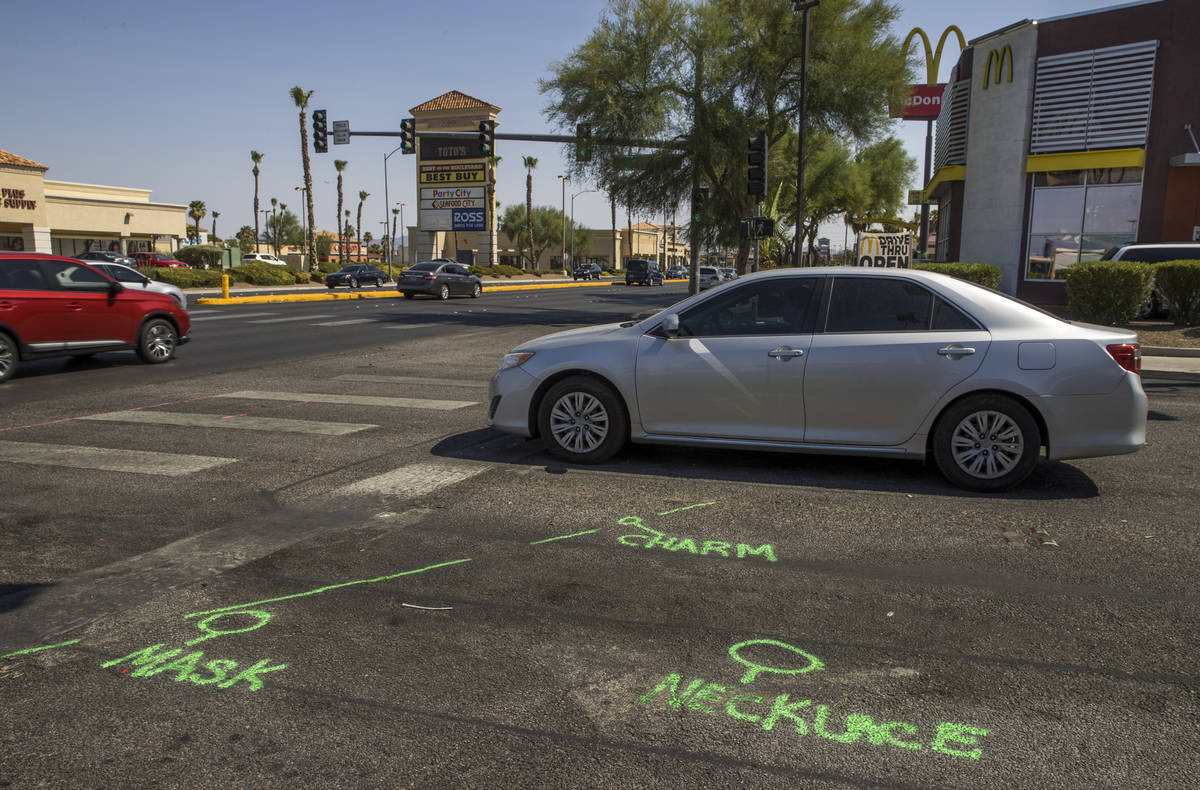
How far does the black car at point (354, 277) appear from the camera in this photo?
144 ft

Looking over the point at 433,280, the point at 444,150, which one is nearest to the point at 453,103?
the point at 444,150

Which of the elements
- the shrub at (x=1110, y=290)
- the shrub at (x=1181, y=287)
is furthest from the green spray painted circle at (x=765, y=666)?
the shrub at (x=1181, y=287)

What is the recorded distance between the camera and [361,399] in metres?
10.3

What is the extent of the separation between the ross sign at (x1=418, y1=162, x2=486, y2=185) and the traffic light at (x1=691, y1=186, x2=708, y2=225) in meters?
39.7

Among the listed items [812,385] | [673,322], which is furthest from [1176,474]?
[673,322]

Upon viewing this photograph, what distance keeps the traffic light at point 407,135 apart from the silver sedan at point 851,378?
21614mm

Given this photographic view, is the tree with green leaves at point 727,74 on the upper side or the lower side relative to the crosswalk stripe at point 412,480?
upper

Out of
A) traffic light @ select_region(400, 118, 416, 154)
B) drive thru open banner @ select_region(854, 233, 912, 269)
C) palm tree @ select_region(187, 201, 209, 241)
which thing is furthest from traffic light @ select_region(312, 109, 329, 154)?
palm tree @ select_region(187, 201, 209, 241)

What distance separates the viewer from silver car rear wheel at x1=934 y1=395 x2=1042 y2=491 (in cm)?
607

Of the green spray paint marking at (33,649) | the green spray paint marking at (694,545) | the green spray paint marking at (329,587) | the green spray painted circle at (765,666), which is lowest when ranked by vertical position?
the green spray paint marking at (33,649)

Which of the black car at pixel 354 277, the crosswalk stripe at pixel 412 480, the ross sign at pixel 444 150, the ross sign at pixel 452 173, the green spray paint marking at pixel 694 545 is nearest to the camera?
the green spray paint marking at pixel 694 545

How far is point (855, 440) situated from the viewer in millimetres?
6367

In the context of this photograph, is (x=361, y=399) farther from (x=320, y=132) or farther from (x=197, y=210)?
(x=197, y=210)

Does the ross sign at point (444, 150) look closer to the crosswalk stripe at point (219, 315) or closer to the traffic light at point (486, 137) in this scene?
the traffic light at point (486, 137)
